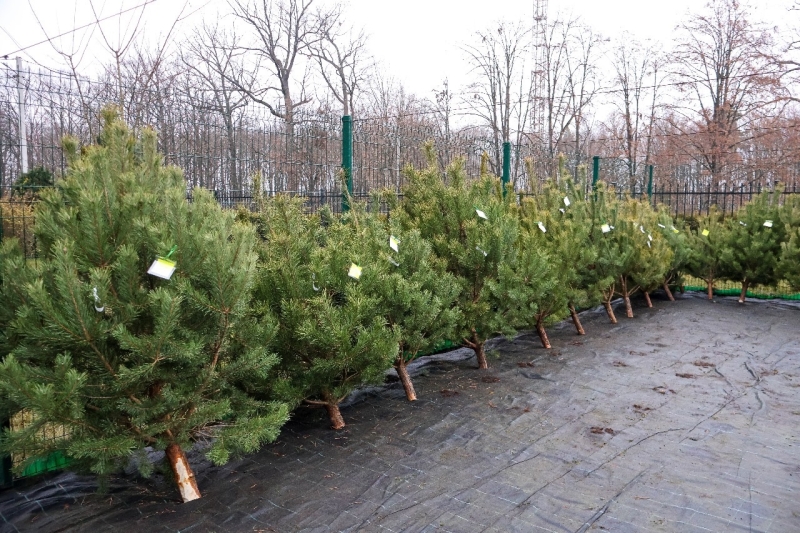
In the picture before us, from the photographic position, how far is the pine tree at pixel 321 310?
3547mm

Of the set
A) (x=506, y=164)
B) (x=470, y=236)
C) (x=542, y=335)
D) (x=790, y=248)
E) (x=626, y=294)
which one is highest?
(x=506, y=164)

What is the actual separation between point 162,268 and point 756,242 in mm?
8765

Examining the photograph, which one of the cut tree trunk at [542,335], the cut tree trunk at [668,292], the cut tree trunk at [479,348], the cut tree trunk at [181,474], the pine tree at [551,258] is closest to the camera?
the cut tree trunk at [181,474]

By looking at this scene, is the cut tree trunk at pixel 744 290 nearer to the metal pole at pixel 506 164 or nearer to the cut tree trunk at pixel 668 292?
the cut tree trunk at pixel 668 292

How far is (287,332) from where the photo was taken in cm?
365

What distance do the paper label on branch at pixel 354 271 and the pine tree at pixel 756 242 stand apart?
7.26 m

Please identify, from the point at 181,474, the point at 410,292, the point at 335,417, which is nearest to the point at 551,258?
the point at 410,292

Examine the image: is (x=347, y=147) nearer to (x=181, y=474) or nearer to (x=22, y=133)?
(x=22, y=133)

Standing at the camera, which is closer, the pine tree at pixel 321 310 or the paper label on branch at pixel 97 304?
the paper label on branch at pixel 97 304

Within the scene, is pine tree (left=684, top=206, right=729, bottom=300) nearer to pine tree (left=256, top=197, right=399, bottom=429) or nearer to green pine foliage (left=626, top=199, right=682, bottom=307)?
green pine foliage (left=626, top=199, right=682, bottom=307)

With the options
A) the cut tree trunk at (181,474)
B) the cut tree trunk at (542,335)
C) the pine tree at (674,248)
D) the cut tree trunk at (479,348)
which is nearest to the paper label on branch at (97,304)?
the cut tree trunk at (181,474)

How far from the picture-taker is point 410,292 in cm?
404

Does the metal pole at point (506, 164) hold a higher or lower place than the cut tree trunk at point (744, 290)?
higher

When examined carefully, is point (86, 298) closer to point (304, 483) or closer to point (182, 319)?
point (182, 319)
